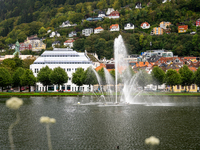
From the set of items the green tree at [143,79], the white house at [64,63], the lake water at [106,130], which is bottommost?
the lake water at [106,130]

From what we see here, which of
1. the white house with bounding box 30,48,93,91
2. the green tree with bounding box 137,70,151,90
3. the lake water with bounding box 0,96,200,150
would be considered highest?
the white house with bounding box 30,48,93,91

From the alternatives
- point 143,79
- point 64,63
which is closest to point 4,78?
point 64,63

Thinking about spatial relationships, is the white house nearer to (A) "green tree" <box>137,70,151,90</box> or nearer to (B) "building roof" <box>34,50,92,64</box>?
(B) "building roof" <box>34,50,92,64</box>

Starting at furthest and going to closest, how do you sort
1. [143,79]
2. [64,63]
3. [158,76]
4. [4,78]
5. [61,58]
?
[61,58], [64,63], [143,79], [158,76], [4,78]

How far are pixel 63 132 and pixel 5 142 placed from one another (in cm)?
721

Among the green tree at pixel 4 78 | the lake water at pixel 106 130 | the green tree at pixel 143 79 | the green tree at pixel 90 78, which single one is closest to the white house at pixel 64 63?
the green tree at pixel 90 78

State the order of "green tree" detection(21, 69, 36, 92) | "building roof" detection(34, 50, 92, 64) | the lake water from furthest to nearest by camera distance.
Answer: "building roof" detection(34, 50, 92, 64), "green tree" detection(21, 69, 36, 92), the lake water

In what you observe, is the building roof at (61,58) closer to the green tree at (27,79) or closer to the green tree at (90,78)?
the green tree at (90,78)

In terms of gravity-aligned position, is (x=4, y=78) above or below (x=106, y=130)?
above

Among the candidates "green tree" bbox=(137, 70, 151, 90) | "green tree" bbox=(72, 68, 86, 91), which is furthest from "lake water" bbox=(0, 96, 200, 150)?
"green tree" bbox=(137, 70, 151, 90)

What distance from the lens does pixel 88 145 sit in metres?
31.7

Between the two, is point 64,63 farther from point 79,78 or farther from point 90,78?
A: point 90,78

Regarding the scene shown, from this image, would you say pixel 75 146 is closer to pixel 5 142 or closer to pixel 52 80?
pixel 5 142

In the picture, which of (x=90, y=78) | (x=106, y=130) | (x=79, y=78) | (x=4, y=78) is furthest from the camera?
(x=79, y=78)
